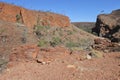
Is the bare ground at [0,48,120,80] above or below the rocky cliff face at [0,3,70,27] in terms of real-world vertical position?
below

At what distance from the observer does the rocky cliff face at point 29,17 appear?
14.6 meters

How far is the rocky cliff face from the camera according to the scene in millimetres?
14633

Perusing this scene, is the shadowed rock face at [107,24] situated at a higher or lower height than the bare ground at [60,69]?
higher

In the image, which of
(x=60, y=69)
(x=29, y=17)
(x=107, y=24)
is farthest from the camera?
(x=107, y=24)

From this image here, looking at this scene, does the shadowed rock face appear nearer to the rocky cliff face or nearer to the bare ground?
the rocky cliff face

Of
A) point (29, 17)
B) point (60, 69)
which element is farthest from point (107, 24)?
point (60, 69)

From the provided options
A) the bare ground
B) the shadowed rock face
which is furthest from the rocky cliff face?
the bare ground

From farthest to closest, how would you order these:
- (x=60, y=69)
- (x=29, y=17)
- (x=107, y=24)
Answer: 1. (x=107, y=24)
2. (x=29, y=17)
3. (x=60, y=69)

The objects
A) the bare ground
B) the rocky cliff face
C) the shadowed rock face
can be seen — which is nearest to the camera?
the bare ground

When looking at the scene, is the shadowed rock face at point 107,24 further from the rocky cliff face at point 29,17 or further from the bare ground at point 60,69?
the bare ground at point 60,69

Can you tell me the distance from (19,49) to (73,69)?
232 centimetres

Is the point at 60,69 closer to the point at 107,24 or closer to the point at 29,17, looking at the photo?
the point at 29,17

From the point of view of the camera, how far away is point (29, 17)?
669 inches

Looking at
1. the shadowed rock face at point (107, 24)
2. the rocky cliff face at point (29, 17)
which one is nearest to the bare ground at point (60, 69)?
the rocky cliff face at point (29, 17)
